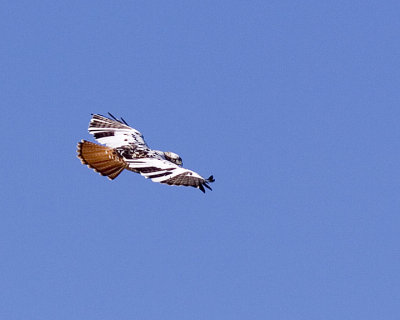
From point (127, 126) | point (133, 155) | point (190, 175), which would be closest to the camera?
point (190, 175)

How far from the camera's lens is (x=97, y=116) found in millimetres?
51062

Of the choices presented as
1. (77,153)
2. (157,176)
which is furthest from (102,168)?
(157,176)

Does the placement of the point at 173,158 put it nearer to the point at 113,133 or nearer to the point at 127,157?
the point at 127,157

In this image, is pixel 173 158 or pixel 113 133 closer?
pixel 173 158

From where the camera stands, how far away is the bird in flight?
4134cm

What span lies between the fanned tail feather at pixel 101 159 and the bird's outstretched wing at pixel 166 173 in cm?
85

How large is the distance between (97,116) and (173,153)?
6.98m

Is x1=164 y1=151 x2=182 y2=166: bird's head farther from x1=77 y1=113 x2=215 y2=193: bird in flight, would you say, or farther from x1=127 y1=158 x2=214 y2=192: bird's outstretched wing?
x1=127 y1=158 x2=214 y2=192: bird's outstretched wing

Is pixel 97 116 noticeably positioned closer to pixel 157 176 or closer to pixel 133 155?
pixel 133 155

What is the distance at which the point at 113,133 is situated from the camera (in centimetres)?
4919

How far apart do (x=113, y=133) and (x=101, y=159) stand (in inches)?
142

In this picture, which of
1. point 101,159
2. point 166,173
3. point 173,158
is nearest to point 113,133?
point 101,159

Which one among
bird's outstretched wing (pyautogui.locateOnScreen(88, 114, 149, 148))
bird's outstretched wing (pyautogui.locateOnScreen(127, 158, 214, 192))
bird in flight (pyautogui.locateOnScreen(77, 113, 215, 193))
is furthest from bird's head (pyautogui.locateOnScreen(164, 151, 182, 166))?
bird's outstretched wing (pyautogui.locateOnScreen(88, 114, 149, 148))

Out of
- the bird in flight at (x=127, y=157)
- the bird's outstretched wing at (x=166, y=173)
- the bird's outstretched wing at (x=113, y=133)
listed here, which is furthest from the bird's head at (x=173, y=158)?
the bird's outstretched wing at (x=113, y=133)
